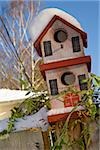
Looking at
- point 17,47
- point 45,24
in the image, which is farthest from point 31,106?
point 17,47

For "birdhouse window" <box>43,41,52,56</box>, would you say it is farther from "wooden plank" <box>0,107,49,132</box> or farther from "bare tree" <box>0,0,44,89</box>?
"bare tree" <box>0,0,44,89</box>

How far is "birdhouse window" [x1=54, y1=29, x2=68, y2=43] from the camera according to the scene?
60.9 inches

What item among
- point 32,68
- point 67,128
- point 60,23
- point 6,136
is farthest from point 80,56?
point 32,68

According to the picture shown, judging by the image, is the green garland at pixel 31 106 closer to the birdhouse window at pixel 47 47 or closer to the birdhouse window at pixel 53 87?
the birdhouse window at pixel 53 87

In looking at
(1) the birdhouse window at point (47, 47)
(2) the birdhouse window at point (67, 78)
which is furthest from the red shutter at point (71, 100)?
(1) the birdhouse window at point (47, 47)

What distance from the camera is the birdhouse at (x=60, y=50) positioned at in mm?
1445

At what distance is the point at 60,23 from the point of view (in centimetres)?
154

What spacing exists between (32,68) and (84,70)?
9.02m

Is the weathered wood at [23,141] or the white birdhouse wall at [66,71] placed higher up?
the white birdhouse wall at [66,71]

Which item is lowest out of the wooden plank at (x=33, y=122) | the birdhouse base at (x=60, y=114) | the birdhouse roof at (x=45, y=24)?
the wooden plank at (x=33, y=122)

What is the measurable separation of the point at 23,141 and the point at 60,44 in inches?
16.6

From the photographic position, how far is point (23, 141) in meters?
1.41

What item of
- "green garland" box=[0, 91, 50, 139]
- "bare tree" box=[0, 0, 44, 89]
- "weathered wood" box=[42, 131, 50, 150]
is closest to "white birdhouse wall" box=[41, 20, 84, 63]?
"green garland" box=[0, 91, 50, 139]

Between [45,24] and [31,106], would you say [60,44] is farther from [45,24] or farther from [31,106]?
[31,106]
